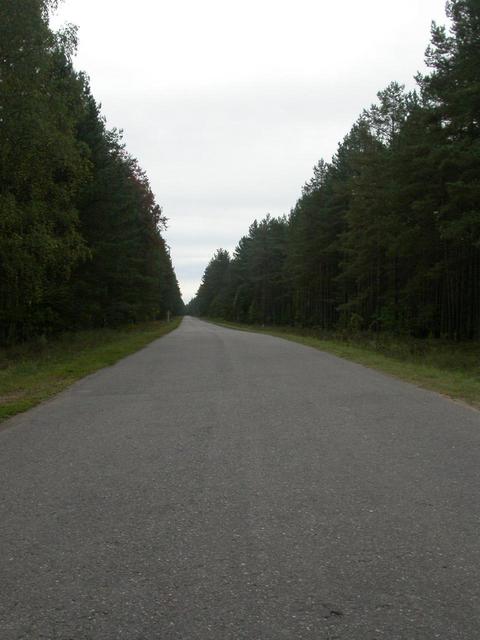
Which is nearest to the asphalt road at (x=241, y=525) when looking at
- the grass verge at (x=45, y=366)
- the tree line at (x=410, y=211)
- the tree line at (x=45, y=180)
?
the grass verge at (x=45, y=366)

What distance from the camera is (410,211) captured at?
27406mm

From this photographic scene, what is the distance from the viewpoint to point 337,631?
288 cm

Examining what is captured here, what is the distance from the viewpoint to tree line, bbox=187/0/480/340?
21.3 meters

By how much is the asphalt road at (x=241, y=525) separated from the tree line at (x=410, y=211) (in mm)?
15491

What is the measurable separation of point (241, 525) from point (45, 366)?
1329 cm

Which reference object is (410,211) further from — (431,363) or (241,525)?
(241,525)

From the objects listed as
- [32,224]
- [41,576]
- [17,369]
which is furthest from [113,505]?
[32,224]

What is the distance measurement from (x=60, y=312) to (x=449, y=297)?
853 inches

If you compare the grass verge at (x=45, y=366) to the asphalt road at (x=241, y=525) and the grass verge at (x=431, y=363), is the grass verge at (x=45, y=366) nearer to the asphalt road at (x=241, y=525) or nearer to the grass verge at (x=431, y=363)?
the asphalt road at (x=241, y=525)

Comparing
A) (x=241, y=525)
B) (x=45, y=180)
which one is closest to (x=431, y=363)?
(x=45, y=180)

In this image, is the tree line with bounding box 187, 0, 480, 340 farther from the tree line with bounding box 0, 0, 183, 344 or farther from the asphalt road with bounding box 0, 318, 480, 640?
the asphalt road with bounding box 0, 318, 480, 640

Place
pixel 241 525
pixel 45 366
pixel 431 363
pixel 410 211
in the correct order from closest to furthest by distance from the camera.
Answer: pixel 241 525, pixel 45 366, pixel 431 363, pixel 410 211

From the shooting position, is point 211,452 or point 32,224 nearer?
point 211,452

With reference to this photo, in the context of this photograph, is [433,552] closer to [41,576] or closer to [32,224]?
[41,576]
